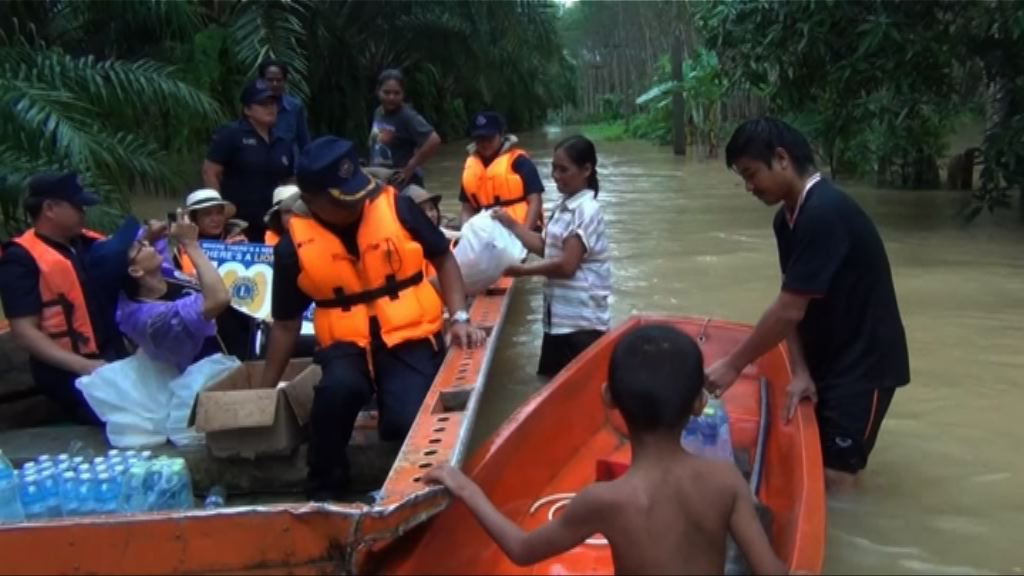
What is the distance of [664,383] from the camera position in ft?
8.80

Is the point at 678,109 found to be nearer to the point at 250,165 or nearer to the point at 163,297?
the point at 250,165

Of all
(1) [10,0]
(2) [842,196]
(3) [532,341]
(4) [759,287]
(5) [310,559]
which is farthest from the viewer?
(1) [10,0]

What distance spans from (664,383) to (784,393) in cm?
188

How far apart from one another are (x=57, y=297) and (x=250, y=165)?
2.44 meters

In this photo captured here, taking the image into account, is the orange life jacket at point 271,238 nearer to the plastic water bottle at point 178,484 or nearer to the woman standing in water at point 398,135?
the woman standing in water at point 398,135

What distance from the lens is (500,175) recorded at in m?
8.05

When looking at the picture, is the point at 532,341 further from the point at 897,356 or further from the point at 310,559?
the point at 310,559

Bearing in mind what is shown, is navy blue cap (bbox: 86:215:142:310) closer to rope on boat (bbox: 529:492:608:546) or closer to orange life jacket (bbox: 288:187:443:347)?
orange life jacket (bbox: 288:187:443:347)

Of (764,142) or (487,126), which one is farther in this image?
(487,126)

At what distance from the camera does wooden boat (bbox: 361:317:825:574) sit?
314 centimetres

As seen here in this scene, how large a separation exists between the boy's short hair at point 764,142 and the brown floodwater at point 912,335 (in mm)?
1362

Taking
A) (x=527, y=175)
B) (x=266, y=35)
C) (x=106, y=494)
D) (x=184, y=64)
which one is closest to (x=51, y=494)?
(x=106, y=494)

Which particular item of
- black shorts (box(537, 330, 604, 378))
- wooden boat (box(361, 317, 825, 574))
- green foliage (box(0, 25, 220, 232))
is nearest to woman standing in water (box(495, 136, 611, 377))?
black shorts (box(537, 330, 604, 378))

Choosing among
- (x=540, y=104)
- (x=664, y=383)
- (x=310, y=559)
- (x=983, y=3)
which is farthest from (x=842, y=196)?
(x=540, y=104)
